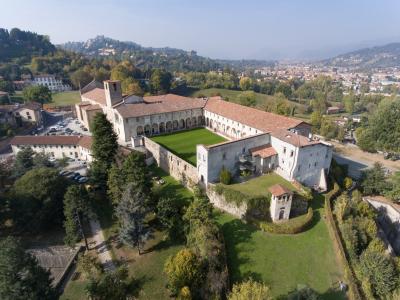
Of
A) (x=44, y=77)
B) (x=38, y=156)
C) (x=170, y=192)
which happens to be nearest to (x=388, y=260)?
(x=170, y=192)

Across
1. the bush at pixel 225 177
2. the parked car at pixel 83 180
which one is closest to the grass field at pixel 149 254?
the bush at pixel 225 177

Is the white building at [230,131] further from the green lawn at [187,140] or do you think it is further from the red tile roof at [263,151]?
the green lawn at [187,140]

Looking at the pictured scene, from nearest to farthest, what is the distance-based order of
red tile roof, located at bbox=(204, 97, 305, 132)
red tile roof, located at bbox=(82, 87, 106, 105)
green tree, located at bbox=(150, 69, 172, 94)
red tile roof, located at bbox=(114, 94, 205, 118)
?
red tile roof, located at bbox=(204, 97, 305, 132) < red tile roof, located at bbox=(114, 94, 205, 118) < red tile roof, located at bbox=(82, 87, 106, 105) < green tree, located at bbox=(150, 69, 172, 94)

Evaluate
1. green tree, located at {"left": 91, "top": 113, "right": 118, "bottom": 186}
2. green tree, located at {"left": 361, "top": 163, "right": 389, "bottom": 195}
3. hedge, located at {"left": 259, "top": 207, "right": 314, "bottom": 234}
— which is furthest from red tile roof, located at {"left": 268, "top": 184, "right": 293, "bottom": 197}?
green tree, located at {"left": 91, "top": 113, "right": 118, "bottom": 186}

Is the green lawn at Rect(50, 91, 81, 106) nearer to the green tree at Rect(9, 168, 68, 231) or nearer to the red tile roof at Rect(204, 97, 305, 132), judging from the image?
the red tile roof at Rect(204, 97, 305, 132)

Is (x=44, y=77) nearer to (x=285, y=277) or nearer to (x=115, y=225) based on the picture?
(x=115, y=225)

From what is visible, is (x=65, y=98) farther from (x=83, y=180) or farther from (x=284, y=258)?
(x=284, y=258)

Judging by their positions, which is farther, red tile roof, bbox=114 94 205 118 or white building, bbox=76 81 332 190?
red tile roof, bbox=114 94 205 118

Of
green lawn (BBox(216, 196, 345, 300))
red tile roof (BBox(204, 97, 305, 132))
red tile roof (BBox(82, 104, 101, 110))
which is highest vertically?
red tile roof (BBox(204, 97, 305, 132))
